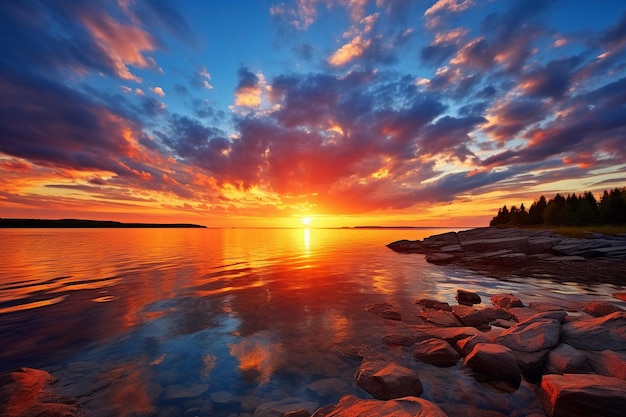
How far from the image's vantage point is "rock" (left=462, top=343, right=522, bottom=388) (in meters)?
7.23

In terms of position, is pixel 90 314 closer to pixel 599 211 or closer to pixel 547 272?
pixel 547 272

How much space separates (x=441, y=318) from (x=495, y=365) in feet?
16.9

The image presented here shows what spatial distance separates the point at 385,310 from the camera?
13.9 meters

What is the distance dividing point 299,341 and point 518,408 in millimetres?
6577

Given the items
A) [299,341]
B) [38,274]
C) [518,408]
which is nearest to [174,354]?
[299,341]

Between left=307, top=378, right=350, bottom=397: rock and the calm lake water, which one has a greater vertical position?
the calm lake water

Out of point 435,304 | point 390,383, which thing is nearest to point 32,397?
point 390,383

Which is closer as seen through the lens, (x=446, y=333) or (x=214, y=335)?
(x=446, y=333)

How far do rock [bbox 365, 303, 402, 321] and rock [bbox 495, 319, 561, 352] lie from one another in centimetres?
478

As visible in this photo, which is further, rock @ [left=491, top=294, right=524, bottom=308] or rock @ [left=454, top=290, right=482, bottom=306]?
rock @ [left=454, top=290, right=482, bottom=306]

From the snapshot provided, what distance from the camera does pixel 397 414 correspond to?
510 cm

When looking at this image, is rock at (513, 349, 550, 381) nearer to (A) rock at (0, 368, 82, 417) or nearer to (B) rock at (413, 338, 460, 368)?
(B) rock at (413, 338, 460, 368)

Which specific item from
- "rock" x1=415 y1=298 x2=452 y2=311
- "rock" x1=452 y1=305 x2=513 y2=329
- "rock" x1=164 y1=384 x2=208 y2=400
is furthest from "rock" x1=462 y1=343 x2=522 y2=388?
"rock" x1=164 y1=384 x2=208 y2=400

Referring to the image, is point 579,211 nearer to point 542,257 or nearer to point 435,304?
point 542,257
